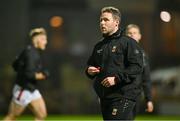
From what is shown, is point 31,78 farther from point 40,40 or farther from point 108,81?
point 108,81

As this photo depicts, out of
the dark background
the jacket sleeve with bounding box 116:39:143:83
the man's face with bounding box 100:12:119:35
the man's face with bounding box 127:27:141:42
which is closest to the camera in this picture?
the jacket sleeve with bounding box 116:39:143:83

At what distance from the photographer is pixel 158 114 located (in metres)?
19.6

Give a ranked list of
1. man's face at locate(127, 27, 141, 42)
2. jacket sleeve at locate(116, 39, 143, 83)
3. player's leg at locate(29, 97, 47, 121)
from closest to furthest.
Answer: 1. jacket sleeve at locate(116, 39, 143, 83)
2. man's face at locate(127, 27, 141, 42)
3. player's leg at locate(29, 97, 47, 121)

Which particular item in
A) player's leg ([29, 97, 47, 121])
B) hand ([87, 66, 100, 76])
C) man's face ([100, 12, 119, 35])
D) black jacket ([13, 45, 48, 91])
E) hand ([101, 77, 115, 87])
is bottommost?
player's leg ([29, 97, 47, 121])

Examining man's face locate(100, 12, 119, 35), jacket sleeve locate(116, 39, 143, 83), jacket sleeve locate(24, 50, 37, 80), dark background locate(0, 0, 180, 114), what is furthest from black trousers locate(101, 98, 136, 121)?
dark background locate(0, 0, 180, 114)

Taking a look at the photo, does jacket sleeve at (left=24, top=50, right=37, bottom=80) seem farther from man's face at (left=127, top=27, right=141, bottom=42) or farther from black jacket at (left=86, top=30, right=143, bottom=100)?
black jacket at (left=86, top=30, right=143, bottom=100)

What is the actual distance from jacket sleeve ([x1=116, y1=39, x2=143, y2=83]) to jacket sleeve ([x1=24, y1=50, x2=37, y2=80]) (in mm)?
3682

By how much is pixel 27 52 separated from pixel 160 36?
8.15m

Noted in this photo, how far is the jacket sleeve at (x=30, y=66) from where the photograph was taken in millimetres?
12125

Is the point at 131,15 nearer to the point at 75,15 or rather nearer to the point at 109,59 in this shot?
the point at 75,15

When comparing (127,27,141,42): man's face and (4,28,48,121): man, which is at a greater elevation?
(127,27,141,42): man's face

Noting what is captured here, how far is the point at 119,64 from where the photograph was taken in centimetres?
870

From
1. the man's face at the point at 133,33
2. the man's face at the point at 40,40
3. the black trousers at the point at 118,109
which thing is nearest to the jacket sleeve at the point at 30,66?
the man's face at the point at 40,40

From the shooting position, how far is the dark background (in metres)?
19.0
